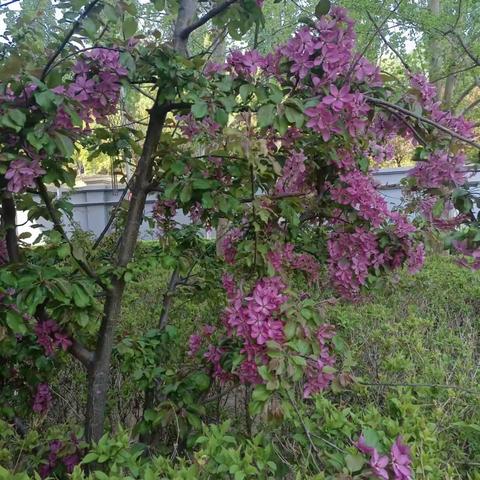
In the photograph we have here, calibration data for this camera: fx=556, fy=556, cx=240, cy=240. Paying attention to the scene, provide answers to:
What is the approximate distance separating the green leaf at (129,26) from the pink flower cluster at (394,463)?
1315mm

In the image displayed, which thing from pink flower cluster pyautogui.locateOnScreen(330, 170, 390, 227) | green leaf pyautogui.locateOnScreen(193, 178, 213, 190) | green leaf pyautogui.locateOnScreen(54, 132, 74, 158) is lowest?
pink flower cluster pyautogui.locateOnScreen(330, 170, 390, 227)

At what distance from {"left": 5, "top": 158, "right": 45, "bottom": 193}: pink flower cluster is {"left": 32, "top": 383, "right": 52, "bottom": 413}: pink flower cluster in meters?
0.99

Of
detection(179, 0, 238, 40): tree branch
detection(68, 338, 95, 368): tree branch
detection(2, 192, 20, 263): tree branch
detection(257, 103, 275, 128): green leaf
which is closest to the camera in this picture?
detection(257, 103, 275, 128): green leaf

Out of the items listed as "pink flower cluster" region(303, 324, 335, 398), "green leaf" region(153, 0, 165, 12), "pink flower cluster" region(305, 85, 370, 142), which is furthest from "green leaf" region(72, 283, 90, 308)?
"green leaf" region(153, 0, 165, 12)

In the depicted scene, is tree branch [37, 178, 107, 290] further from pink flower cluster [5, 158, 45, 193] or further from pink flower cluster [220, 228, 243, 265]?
pink flower cluster [220, 228, 243, 265]

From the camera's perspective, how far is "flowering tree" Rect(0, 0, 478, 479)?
1449mm

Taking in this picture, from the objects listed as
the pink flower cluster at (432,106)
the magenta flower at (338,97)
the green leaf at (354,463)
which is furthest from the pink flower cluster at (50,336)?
the pink flower cluster at (432,106)

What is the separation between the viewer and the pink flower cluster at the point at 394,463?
1315 millimetres

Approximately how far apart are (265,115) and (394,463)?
91cm

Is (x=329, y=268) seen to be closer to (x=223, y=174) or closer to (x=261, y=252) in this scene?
(x=261, y=252)

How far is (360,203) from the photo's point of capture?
183 centimetres

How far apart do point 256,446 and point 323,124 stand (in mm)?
877

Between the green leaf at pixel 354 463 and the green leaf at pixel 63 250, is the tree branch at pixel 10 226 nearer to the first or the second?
the green leaf at pixel 63 250

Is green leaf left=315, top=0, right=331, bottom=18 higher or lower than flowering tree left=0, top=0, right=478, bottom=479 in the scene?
higher
